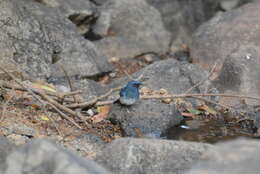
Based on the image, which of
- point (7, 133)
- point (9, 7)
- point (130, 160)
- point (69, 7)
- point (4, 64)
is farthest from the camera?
point (69, 7)

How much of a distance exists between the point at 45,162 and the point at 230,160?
1.16m

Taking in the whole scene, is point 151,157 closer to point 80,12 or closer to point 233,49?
point 233,49

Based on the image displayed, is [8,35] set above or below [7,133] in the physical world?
above

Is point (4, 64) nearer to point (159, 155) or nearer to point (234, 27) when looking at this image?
point (159, 155)

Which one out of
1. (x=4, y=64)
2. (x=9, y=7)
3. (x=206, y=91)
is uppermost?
(x=9, y=7)

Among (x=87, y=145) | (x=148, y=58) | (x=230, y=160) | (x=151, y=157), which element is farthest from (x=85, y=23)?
(x=230, y=160)

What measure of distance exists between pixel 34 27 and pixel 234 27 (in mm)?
3751

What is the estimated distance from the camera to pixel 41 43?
26.2ft

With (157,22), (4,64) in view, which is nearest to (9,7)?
(4,64)

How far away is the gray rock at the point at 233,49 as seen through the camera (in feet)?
26.5

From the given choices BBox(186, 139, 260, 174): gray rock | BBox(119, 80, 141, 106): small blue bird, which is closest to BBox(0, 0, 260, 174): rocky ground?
BBox(186, 139, 260, 174): gray rock

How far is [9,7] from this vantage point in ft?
25.4

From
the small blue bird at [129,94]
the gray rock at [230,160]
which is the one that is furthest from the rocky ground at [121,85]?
the small blue bird at [129,94]

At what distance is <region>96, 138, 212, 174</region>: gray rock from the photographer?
4.47 m
